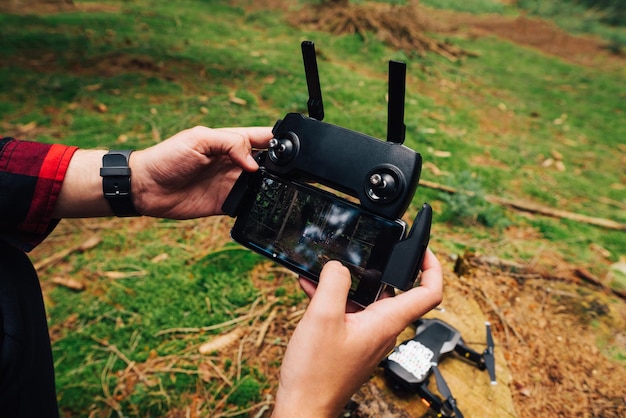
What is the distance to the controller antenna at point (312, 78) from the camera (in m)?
1.46

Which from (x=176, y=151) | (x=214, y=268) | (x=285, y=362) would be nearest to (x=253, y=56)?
(x=214, y=268)

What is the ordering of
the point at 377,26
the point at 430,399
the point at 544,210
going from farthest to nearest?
the point at 377,26
the point at 544,210
the point at 430,399

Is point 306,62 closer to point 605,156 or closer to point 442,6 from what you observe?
point 605,156

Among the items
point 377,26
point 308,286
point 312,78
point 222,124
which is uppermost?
point 377,26

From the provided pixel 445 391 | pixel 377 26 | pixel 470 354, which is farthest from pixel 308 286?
pixel 377 26

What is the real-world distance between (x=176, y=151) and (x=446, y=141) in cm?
452

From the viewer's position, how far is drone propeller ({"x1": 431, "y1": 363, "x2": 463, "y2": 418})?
65.1 inches

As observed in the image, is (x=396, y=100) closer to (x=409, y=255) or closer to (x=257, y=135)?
(x=409, y=255)

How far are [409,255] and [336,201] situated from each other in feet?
1.20

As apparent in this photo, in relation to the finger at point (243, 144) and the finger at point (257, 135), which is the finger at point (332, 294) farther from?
the finger at point (257, 135)

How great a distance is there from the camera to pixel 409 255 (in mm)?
1345

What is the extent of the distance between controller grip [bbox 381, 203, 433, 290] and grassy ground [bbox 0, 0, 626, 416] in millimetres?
1361

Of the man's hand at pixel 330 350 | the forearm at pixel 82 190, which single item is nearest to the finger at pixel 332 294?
the man's hand at pixel 330 350

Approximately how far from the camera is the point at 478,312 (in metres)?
2.37
